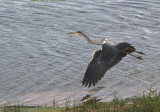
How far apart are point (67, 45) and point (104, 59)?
17.3 ft

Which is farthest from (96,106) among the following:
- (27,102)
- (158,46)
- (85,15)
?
(85,15)

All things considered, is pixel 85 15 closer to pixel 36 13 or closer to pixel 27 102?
pixel 36 13

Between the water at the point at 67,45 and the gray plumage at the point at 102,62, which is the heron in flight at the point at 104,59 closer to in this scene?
the gray plumage at the point at 102,62

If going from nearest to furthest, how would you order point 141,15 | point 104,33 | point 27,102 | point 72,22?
point 27,102, point 104,33, point 72,22, point 141,15

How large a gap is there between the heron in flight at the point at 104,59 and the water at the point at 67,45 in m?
0.96

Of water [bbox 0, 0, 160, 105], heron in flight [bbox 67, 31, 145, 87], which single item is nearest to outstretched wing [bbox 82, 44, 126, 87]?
heron in flight [bbox 67, 31, 145, 87]

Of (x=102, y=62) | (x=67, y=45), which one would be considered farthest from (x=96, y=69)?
(x=67, y=45)

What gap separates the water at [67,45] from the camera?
10.7m

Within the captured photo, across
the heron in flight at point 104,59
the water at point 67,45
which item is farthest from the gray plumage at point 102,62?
the water at point 67,45

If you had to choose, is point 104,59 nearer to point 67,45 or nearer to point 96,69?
point 96,69

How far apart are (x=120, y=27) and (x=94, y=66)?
249 inches

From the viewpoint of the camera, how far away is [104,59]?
327 inches

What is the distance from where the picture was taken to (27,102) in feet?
32.1

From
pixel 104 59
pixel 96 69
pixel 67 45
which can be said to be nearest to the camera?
pixel 104 59
